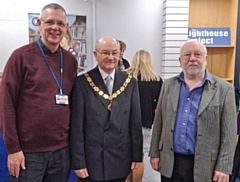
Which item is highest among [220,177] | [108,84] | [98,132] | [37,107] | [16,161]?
[108,84]

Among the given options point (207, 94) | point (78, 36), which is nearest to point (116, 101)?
point (207, 94)

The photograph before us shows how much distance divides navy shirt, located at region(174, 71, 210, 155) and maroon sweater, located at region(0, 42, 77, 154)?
0.71 m

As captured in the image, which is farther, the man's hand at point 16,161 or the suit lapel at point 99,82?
the suit lapel at point 99,82

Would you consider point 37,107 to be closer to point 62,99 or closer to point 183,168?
point 62,99

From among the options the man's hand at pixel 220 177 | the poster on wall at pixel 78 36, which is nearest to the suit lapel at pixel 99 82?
the man's hand at pixel 220 177

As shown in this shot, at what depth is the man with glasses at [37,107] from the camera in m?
1.45

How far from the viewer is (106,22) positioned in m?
4.23

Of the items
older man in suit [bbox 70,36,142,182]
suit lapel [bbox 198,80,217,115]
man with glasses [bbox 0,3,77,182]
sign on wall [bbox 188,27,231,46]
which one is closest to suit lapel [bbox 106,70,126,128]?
older man in suit [bbox 70,36,142,182]

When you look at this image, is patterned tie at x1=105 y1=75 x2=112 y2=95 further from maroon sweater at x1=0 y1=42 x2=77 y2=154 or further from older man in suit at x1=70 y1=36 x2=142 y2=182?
maroon sweater at x1=0 y1=42 x2=77 y2=154

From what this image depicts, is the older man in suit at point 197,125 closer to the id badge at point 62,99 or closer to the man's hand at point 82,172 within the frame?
the man's hand at point 82,172

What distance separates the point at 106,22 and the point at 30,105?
3.00 m

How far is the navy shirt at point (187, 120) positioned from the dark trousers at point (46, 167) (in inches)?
27.6

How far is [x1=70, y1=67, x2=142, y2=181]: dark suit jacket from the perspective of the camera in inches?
63.4

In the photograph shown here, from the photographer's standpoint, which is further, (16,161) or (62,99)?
(62,99)
